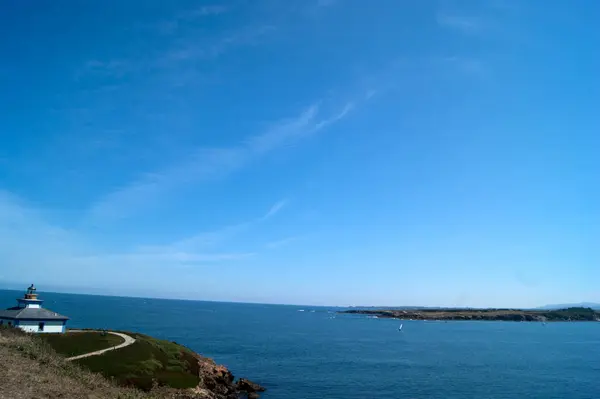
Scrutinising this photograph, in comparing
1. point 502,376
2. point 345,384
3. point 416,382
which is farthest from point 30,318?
point 502,376

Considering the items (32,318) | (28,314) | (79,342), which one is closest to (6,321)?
(28,314)

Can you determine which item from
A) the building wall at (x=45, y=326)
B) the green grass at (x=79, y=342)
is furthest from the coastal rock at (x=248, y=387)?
the building wall at (x=45, y=326)

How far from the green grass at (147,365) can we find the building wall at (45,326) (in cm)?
1105

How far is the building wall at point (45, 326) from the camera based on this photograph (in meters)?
57.5

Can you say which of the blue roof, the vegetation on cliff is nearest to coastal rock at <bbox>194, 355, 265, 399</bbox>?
the vegetation on cliff

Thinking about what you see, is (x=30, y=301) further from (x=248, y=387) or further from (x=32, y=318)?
(x=248, y=387)

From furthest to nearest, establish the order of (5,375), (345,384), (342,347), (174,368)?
(342,347), (345,384), (174,368), (5,375)

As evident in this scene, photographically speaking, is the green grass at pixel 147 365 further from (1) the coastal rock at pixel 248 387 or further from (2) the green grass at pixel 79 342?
(1) the coastal rock at pixel 248 387

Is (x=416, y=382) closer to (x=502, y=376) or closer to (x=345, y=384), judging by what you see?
(x=345, y=384)

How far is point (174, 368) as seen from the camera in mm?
53656

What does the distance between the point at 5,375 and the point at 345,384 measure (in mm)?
46417

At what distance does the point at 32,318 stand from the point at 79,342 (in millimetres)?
9716

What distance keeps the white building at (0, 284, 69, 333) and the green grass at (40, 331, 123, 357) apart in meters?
2.84

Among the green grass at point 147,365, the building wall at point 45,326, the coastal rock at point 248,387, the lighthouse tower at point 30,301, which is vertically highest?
the lighthouse tower at point 30,301
